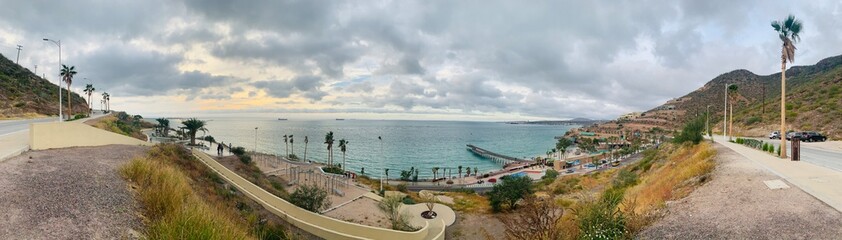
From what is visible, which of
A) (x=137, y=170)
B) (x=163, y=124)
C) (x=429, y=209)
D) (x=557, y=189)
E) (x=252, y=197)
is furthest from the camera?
(x=163, y=124)

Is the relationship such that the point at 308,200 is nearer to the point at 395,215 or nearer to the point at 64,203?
the point at 395,215

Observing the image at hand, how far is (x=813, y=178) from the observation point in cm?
1169

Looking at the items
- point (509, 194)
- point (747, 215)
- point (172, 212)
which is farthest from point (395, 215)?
point (747, 215)

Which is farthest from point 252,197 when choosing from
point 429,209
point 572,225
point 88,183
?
point 572,225

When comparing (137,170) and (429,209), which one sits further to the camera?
(429,209)

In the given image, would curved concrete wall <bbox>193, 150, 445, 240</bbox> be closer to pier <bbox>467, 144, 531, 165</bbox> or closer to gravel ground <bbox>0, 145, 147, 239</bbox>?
gravel ground <bbox>0, 145, 147, 239</bbox>

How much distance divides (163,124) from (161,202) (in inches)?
2862

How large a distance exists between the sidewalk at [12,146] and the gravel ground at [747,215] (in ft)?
61.4

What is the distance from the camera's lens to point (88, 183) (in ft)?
29.0

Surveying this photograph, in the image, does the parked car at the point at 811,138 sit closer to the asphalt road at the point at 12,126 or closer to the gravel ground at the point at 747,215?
the gravel ground at the point at 747,215

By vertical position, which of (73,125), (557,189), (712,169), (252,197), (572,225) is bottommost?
(557,189)

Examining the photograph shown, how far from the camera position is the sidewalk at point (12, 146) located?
11424 mm

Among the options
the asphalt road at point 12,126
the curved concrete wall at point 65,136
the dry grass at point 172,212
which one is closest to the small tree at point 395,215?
the dry grass at point 172,212

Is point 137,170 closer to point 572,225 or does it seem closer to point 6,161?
point 6,161
